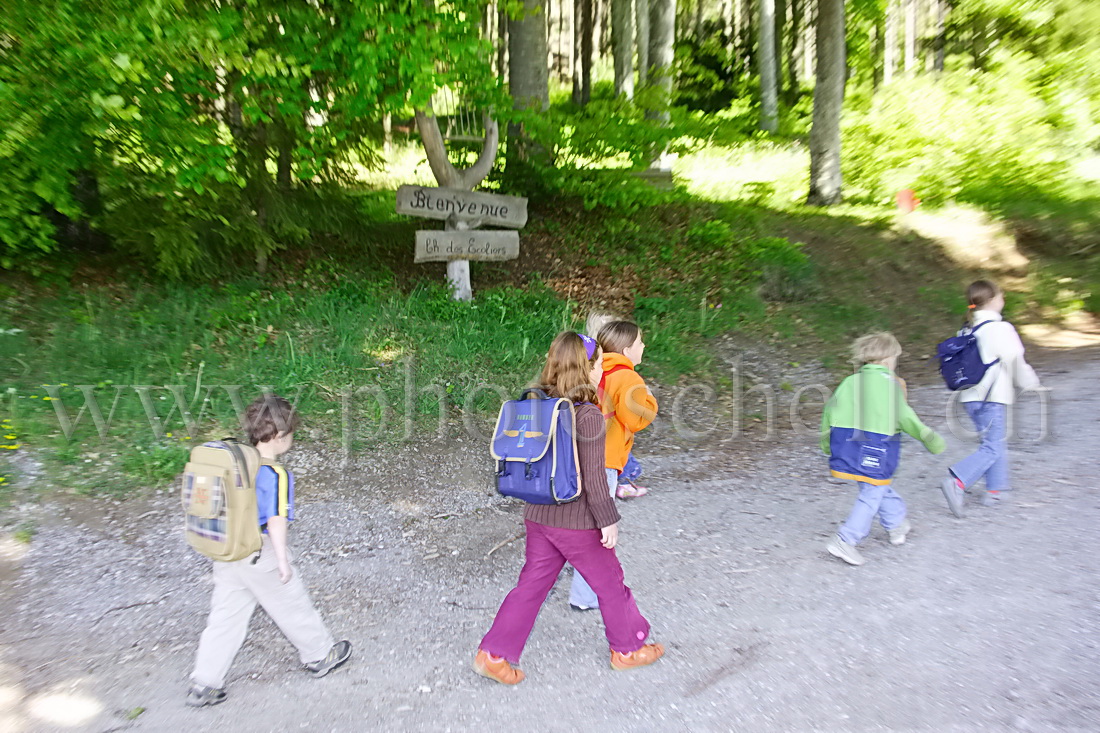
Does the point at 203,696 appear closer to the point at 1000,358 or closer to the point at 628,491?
the point at 628,491

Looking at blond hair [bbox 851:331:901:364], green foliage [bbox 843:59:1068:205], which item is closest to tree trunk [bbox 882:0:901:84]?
green foliage [bbox 843:59:1068:205]

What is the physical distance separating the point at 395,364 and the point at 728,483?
371 cm

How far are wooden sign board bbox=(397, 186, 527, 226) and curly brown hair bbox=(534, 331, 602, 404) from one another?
231 inches

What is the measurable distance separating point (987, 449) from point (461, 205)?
6.39 m

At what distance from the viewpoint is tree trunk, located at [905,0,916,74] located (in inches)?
1101

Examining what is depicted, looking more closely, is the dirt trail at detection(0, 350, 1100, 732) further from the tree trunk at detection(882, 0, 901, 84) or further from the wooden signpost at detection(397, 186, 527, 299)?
the tree trunk at detection(882, 0, 901, 84)

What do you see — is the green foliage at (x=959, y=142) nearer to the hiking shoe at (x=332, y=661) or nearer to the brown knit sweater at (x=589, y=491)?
the brown knit sweater at (x=589, y=491)

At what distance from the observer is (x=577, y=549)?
12.1 ft

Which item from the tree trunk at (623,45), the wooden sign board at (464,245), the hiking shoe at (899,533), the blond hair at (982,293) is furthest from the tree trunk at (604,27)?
the hiking shoe at (899,533)

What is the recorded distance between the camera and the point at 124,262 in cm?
993

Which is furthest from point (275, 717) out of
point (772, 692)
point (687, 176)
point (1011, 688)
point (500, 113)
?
point (687, 176)

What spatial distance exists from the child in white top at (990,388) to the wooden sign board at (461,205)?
232 inches

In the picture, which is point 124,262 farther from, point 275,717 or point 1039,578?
point 1039,578

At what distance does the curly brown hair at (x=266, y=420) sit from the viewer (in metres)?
3.55
